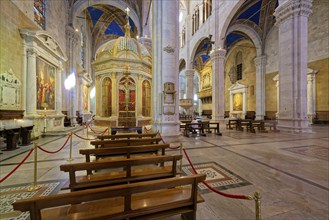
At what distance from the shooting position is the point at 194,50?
21094 millimetres

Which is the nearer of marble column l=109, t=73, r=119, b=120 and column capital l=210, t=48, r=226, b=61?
marble column l=109, t=73, r=119, b=120

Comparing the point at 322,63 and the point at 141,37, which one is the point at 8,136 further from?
the point at 322,63

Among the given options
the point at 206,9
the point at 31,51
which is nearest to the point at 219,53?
the point at 206,9

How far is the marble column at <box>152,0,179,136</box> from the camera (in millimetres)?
7447

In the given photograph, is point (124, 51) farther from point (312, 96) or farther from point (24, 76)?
point (312, 96)

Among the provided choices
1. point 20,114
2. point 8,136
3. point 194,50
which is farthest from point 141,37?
point 8,136

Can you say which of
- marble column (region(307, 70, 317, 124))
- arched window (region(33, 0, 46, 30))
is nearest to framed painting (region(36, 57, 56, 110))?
arched window (region(33, 0, 46, 30))

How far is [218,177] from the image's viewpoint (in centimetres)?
332

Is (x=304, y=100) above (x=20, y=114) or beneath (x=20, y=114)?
above

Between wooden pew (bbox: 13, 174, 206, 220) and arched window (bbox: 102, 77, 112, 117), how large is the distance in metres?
9.89

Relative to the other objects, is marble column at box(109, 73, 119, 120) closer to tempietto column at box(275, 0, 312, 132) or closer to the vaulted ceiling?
tempietto column at box(275, 0, 312, 132)

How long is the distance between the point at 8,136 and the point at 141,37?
15650 millimetres

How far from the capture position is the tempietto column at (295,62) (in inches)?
363

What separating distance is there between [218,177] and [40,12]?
14331 millimetres
